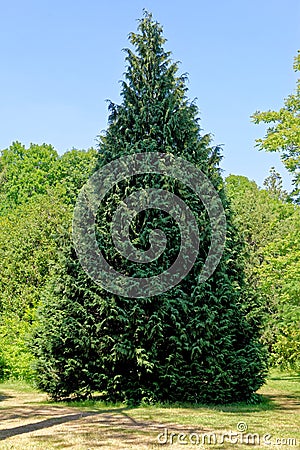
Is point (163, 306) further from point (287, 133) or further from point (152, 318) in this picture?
point (287, 133)

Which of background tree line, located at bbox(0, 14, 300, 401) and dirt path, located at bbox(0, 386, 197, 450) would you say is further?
background tree line, located at bbox(0, 14, 300, 401)

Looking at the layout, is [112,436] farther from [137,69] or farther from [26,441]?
[137,69]

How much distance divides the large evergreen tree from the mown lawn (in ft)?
1.66

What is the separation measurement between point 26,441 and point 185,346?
432 cm

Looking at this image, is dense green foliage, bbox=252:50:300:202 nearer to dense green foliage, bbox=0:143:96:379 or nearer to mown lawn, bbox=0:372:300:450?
dense green foliage, bbox=0:143:96:379

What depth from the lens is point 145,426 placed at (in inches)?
311

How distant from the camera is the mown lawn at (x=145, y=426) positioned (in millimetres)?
6602

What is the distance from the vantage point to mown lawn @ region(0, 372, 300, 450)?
21.7 ft

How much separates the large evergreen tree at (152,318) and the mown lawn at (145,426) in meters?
0.51

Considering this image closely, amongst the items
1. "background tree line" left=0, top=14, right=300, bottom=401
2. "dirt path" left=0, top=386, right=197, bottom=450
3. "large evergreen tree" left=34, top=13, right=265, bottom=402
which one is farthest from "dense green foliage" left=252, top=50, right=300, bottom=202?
"dirt path" left=0, top=386, right=197, bottom=450

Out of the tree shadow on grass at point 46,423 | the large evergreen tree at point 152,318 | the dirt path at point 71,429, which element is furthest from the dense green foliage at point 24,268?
the tree shadow on grass at point 46,423

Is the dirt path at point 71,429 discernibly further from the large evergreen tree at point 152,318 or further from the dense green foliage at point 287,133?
the dense green foliage at point 287,133

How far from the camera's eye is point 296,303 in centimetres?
1093

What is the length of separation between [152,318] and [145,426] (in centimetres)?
263
